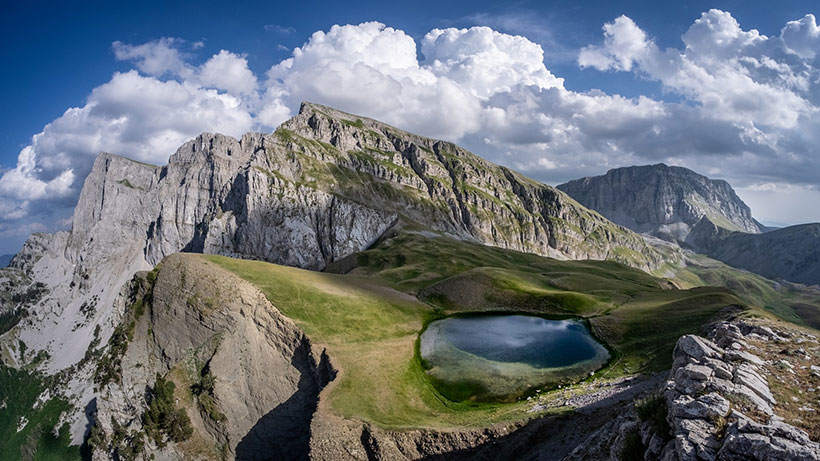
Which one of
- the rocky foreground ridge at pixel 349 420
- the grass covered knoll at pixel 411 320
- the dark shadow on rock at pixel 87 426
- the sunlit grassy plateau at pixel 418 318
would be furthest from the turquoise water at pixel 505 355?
the dark shadow on rock at pixel 87 426

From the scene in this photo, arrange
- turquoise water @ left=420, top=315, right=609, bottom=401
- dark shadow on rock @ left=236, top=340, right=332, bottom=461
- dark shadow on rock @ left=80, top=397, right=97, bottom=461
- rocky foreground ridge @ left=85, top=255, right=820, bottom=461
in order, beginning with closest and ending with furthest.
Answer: rocky foreground ridge @ left=85, top=255, right=820, bottom=461 → turquoise water @ left=420, top=315, right=609, bottom=401 → dark shadow on rock @ left=236, top=340, right=332, bottom=461 → dark shadow on rock @ left=80, top=397, right=97, bottom=461

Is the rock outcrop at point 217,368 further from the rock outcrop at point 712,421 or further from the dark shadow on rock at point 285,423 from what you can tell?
the rock outcrop at point 712,421

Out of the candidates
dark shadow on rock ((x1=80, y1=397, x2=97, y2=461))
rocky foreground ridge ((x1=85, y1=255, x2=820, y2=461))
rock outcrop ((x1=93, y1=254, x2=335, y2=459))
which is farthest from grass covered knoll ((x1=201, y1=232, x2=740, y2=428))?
dark shadow on rock ((x1=80, y1=397, x2=97, y2=461))

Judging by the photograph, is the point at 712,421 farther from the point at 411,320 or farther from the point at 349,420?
the point at 411,320

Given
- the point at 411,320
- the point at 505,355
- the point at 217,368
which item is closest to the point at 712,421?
the point at 505,355

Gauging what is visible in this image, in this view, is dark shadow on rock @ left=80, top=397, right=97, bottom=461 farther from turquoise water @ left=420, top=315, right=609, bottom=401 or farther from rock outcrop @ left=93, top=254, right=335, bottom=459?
turquoise water @ left=420, top=315, right=609, bottom=401

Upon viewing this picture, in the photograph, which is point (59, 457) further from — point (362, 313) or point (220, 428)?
point (362, 313)

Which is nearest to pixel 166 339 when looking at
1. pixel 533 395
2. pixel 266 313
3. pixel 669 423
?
pixel 266 313
